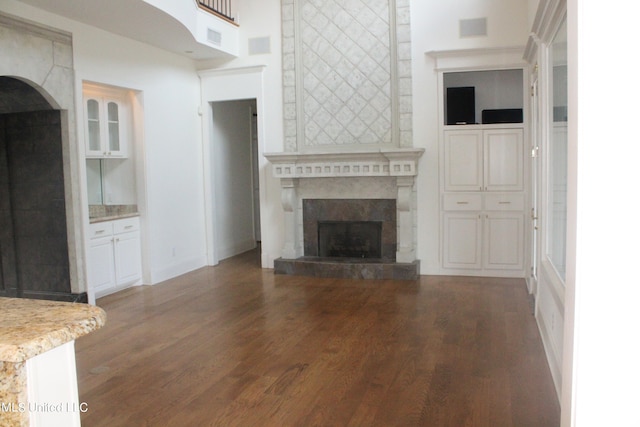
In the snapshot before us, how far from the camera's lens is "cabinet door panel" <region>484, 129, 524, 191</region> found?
674cm

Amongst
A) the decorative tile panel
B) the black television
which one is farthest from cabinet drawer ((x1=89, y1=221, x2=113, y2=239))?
the black television

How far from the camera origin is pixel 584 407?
6.19ft

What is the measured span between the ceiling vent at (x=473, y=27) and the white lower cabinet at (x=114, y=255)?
4629 millimetres

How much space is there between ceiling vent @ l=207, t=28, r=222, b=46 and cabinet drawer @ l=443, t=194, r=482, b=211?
353 cm

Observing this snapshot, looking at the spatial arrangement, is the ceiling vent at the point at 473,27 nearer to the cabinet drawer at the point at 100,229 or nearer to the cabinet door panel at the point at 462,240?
the cabinet door panel at the point at 462,240

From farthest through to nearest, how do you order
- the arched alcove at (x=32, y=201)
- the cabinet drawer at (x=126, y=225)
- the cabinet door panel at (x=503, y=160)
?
the cabinet door panel at (x=503, y=160) → the cabinet drawer at (x=126, y=225) → the arched alcove at (x=32, y=201)

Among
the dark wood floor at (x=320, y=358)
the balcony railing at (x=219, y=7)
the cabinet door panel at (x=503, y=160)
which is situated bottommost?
the dark wood floor at (x=320, y=358)

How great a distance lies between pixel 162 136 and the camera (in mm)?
7164

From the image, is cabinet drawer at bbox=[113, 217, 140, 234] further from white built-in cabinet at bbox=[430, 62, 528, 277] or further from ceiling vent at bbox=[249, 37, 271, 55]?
white built-in cabinet at bbox=[430, 62, 528, 277]

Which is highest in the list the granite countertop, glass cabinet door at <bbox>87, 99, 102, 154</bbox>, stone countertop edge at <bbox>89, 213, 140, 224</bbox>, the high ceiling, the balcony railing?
the balcony railing

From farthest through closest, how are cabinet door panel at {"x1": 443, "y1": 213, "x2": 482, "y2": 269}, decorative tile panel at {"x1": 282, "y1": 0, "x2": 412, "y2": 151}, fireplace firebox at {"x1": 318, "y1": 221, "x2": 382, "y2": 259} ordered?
fireplace firebox at {"x1": 318, "y1": 221, "x2": 382, "y2": 259}, decorative tile panel at {"x1": 282, "y1": 0, "x2": 412, "y2": 151}, cabinet door panel at {"x1": 443, "y1": 213, "x2": 482, "y2": 269}

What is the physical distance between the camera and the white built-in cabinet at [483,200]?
6.77 metres

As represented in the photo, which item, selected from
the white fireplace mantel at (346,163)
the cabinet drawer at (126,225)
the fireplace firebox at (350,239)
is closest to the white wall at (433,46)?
the white fireplace mantel at (346,163)

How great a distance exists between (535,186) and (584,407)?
4296 millimetres
